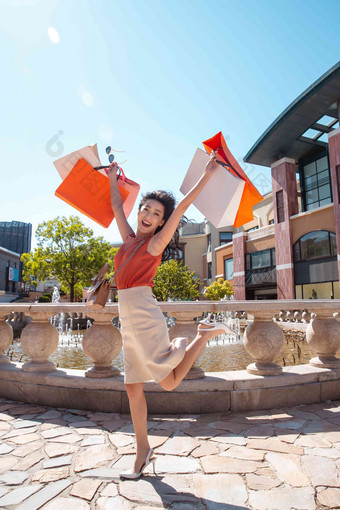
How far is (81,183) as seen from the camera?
9.39 feet

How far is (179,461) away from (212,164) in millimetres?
2113

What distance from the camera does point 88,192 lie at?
2883 millimetres

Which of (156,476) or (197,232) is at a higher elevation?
(197,232)

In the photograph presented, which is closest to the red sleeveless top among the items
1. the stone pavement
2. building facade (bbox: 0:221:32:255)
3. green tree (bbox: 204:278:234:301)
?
the stone pavement

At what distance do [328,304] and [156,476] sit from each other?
2.61 m

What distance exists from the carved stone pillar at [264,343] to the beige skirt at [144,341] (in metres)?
1.58

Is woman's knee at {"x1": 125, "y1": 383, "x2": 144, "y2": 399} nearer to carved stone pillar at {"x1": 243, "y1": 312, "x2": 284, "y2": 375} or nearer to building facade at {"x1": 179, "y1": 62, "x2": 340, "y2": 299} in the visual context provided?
carved stone pillar at {"x1": 243, "y1": 312, "x2": 284, "y2": 375}

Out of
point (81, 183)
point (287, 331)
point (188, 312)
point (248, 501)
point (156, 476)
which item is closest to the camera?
point (248, 501)

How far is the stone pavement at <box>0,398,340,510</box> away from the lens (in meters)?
1.89

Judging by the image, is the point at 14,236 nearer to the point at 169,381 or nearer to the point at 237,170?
the point at 237,170

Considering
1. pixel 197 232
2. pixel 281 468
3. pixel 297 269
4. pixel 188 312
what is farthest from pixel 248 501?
pixel 197 232

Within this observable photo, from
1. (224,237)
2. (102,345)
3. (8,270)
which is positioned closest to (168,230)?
(102,345)

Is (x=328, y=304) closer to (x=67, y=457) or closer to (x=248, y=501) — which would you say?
(x=248, y=501)

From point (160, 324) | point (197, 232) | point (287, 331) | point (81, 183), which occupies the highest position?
point (197, 232)
